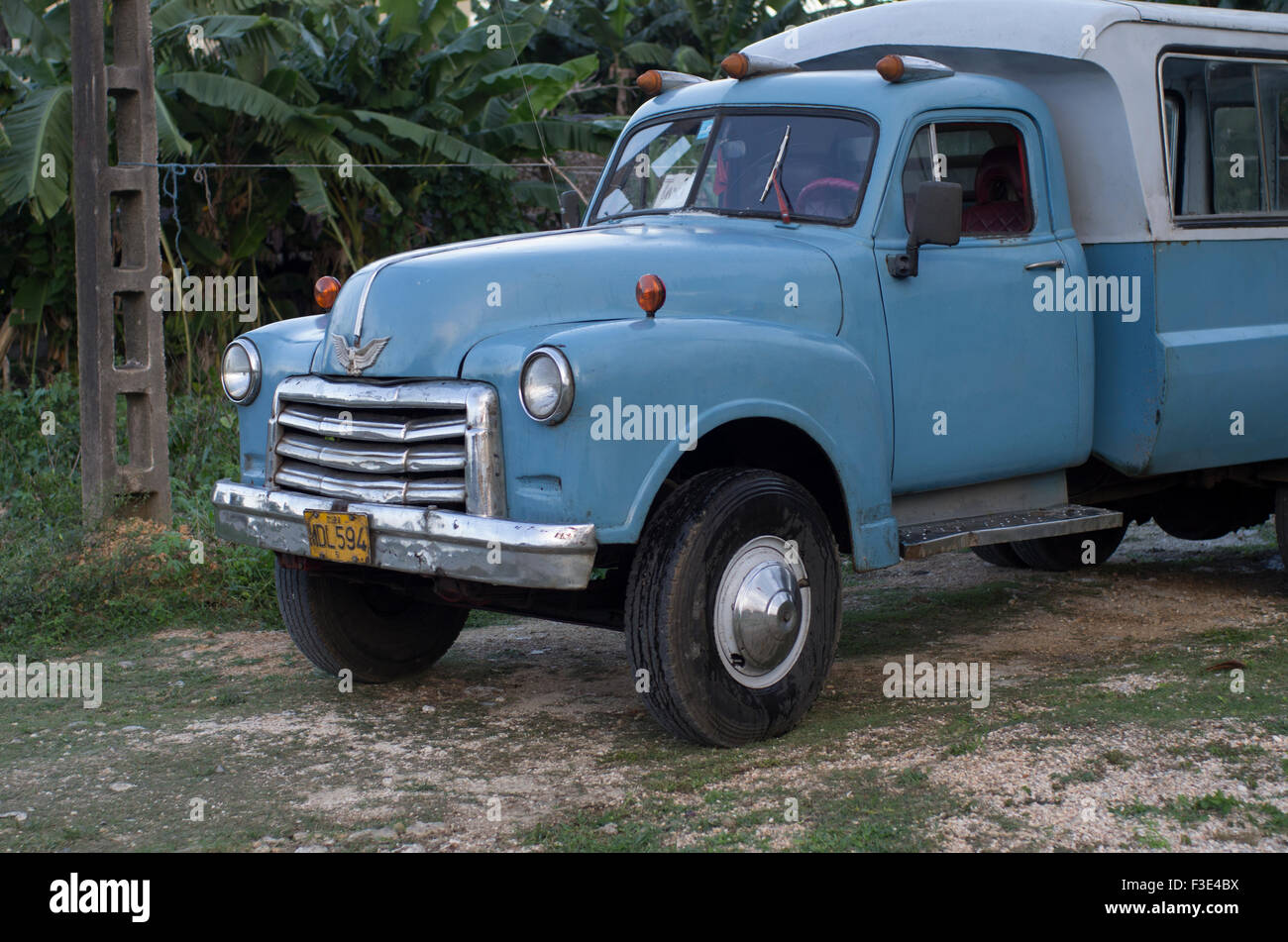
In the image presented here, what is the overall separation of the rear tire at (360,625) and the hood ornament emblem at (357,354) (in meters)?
0.88

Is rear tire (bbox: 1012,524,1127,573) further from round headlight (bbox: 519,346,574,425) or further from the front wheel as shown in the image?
round headlight (bbox: 519,346,574,425)

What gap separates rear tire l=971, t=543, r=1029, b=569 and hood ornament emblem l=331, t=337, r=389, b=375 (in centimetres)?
433

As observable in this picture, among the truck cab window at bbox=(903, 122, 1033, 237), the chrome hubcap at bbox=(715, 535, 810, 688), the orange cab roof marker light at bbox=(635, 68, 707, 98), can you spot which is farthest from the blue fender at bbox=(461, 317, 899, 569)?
the orange cab roof marker light at bbox=(635, 68, 707, 98)

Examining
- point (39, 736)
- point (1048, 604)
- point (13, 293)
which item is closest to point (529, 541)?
point (39, 736)

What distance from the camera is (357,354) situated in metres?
4.49

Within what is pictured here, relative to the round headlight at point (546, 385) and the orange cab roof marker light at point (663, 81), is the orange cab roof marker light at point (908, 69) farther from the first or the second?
the round headlight at point (546, 385)

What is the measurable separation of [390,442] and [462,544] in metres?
0.48

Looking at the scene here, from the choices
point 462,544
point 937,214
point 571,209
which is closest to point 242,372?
point 462,544

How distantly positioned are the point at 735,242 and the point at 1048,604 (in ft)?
10.0
